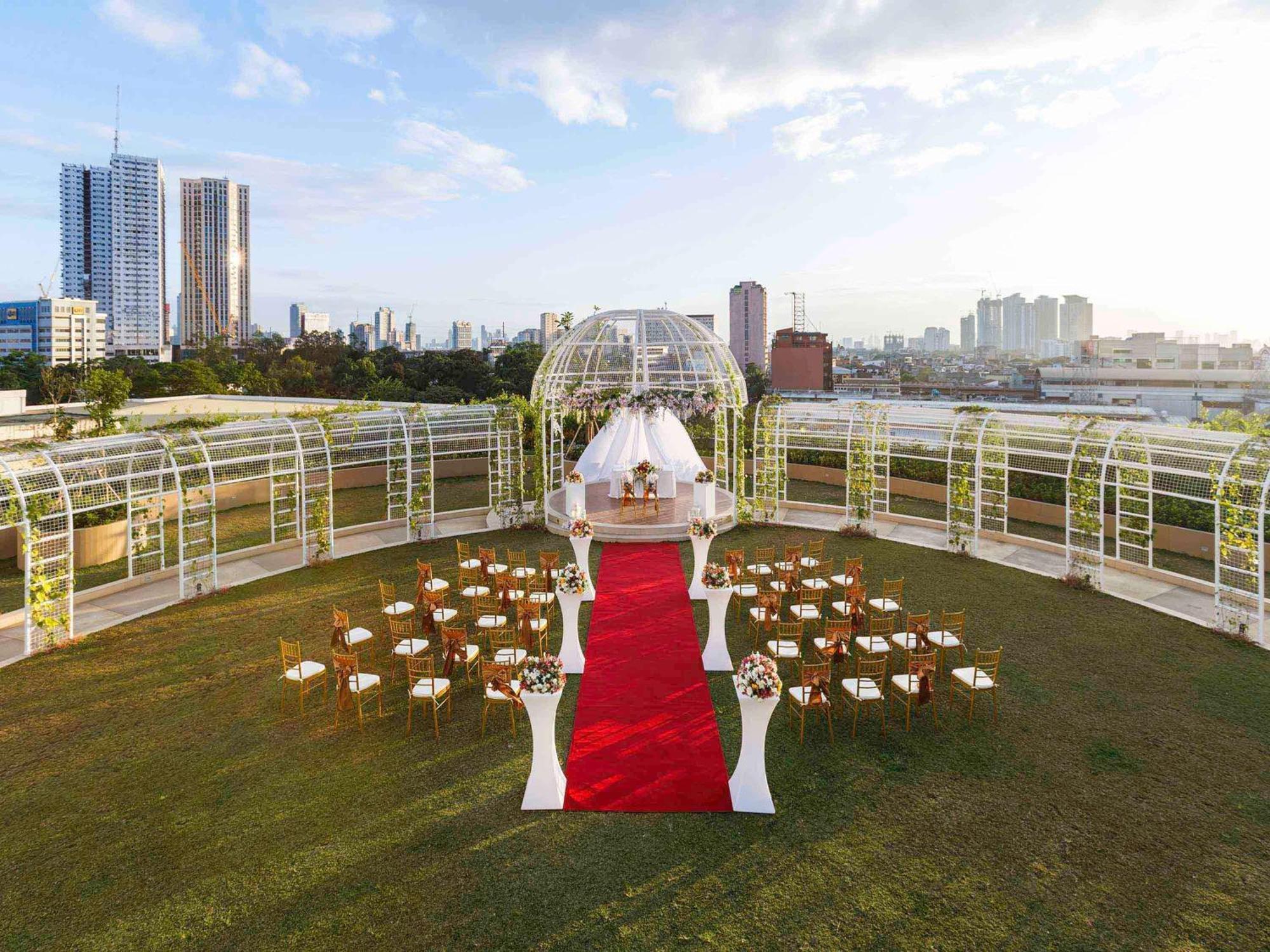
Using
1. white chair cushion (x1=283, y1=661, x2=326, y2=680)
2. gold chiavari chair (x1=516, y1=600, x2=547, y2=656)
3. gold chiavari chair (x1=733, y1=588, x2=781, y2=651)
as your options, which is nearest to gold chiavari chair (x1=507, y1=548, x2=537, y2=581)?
gold chiavari chair (x1=516, y1=600, x2=547, y2=656)

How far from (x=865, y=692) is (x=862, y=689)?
0.20 feet

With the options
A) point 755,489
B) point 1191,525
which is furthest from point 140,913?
point 1191,525

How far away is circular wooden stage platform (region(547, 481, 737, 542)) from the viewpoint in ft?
61.3

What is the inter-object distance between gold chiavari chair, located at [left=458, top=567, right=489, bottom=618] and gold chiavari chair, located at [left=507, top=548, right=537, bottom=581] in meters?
0.62

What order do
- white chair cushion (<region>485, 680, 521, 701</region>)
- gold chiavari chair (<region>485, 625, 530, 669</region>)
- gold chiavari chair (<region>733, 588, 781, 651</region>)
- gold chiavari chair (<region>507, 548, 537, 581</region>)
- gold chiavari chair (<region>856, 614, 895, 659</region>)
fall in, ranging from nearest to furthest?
white chair cushion (<region>485, 680, 521, 701</region>)
gold chiavari chair (<region>485, 625, 530, 669</region>)
gold chiavari chair (<region>856, 614, 895, 659</region>)
gold chiavari chair (<region>733, 588, 781, 651</region>)
gold chiavari chair (<region>507, 548, 537, 581</region>)

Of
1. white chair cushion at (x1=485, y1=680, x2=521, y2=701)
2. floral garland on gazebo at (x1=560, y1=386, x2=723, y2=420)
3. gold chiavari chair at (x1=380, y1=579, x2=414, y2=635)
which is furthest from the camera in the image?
floral garland on gazebo at (x1=560, y1=386, x2=723, y2=420)

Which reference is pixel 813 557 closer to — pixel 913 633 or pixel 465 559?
pixel 913 633

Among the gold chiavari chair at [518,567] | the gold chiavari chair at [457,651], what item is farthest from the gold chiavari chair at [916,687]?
the gold chiavari chair at [518,567]

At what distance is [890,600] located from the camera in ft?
41.4

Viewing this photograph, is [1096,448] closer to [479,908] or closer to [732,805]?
[732,805]

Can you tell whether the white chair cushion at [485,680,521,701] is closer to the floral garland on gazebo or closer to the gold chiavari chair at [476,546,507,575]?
the gold chiavari chair at [476,546,507,575]

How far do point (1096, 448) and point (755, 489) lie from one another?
8.82 m

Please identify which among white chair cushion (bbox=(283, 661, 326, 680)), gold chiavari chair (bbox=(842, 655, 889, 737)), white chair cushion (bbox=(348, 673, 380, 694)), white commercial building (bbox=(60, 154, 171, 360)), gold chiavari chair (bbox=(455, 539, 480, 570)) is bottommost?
gold chiavari chair (bbox=(842, 655, 889, 737))

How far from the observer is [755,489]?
21234mm
